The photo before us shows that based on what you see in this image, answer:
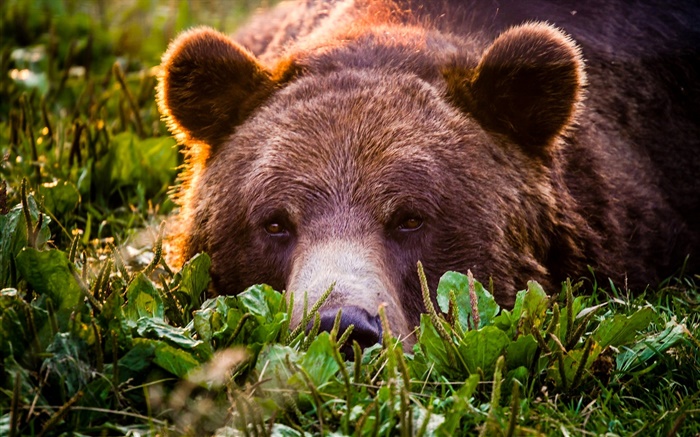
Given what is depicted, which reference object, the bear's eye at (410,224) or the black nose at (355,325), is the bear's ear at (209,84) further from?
the black nose at (355,325)

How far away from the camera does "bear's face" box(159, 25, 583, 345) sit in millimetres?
3514

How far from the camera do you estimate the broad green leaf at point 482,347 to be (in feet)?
8.96

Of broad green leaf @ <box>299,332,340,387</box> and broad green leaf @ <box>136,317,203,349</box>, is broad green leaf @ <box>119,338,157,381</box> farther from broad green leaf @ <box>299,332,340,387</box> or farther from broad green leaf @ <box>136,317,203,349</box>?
broad green leaf @ <box>299,332,340,387</box>

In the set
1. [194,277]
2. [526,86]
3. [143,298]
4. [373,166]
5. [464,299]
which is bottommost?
[194,277]

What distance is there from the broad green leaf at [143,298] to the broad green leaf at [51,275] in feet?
0.83

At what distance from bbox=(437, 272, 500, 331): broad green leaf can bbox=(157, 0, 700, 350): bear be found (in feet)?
0.71

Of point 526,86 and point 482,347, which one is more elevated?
point 526,86

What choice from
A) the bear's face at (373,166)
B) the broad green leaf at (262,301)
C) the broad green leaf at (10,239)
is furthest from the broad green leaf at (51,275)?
the bear's face at (373,166)

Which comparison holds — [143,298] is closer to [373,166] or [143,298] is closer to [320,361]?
[320,361]

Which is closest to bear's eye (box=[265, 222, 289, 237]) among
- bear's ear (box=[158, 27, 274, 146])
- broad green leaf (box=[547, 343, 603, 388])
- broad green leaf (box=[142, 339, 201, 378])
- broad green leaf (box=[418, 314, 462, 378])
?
bear's ear (box=[158, 27, 274, 146])

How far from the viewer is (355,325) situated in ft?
9.66

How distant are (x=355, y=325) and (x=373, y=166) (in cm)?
81

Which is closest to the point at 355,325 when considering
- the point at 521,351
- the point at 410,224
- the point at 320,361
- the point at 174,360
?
the point at 320,361

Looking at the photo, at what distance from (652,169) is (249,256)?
80.2 inches
